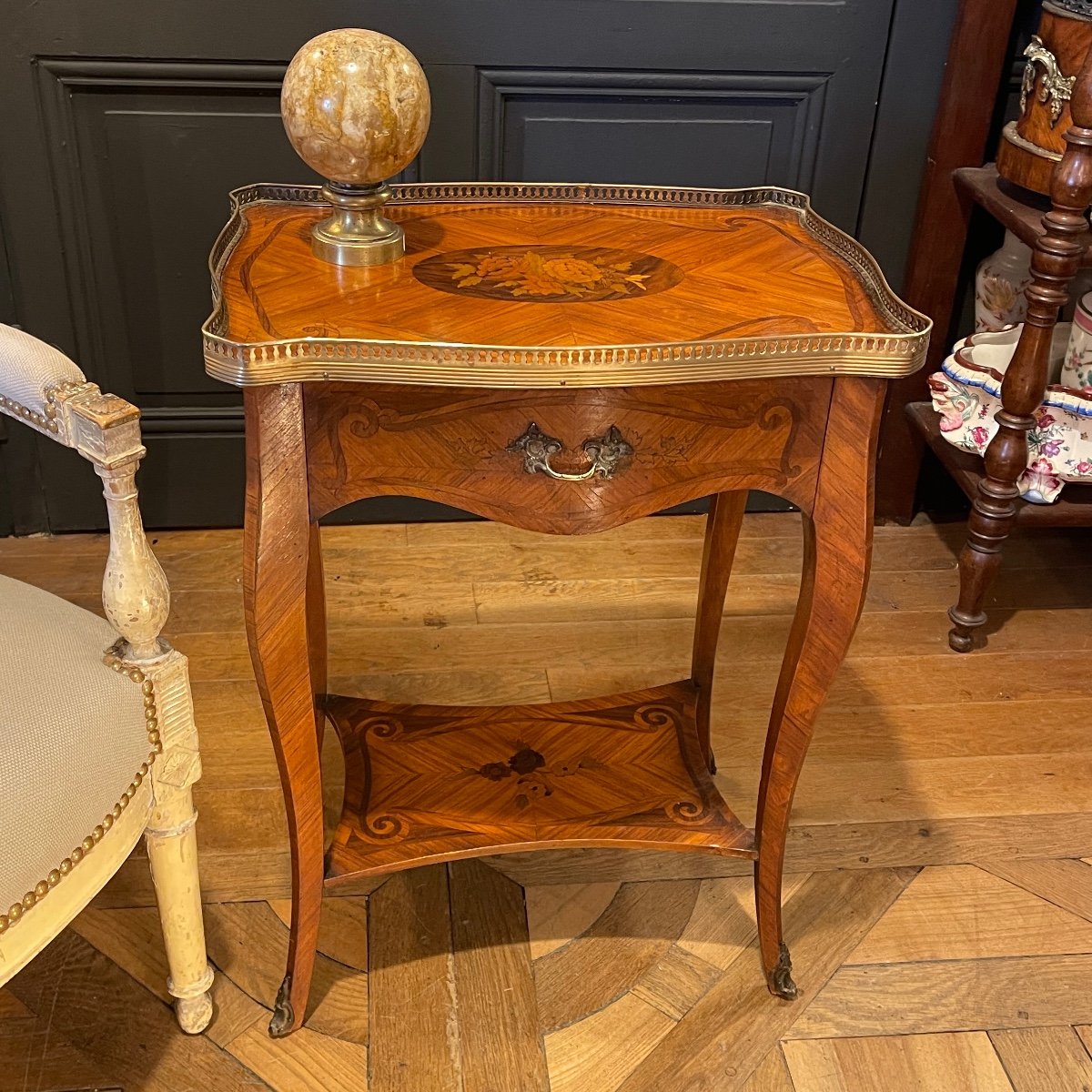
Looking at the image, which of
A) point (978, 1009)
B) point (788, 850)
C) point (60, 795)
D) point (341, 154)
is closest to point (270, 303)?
point (341, 154)

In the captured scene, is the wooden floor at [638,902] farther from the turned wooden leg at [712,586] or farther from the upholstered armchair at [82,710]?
the upholstered armchair at [82,710]

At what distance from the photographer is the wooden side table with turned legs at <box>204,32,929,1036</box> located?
0.98 meters

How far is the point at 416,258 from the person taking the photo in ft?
3.85

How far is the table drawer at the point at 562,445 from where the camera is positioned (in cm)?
101

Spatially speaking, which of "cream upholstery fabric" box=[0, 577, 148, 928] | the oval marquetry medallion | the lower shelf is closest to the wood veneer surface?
the oval marquetry medallion

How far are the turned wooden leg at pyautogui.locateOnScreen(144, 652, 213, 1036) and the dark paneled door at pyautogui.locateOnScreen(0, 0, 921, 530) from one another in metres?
1.05

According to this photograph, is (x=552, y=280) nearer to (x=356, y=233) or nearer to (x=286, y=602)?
(x=356, y=233)

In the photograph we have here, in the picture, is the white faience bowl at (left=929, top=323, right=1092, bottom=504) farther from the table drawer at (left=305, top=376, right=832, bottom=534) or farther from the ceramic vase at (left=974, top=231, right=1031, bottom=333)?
the table drawer at (left=305, top=376, right=832, bottom=534)

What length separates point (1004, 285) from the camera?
6.44 ft

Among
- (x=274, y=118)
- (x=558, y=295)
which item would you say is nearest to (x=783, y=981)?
(x=558, y=295)

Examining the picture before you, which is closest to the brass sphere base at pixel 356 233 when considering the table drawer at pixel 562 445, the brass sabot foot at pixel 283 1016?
the table drawer at pixel 562 445

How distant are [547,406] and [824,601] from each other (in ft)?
1.07

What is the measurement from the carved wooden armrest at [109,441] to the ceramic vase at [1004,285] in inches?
59.0

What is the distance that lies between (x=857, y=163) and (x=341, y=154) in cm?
114
